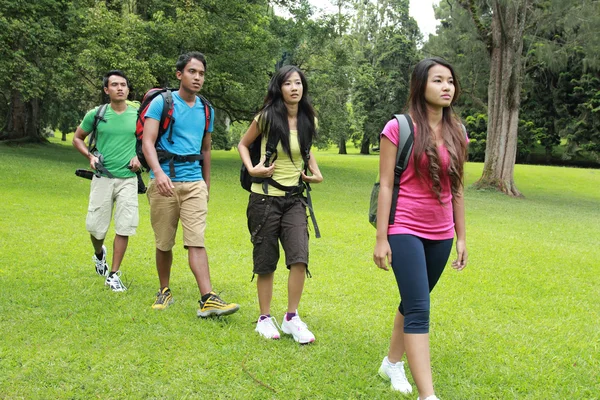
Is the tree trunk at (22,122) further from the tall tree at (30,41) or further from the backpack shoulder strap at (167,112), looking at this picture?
the backpack shoulder strap at (167,112)

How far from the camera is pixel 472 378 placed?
3.69 m

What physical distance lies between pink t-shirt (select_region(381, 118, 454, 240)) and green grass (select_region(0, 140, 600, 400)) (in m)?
1.07

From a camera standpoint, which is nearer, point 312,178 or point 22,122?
point 312,178

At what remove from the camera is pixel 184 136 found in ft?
14.9

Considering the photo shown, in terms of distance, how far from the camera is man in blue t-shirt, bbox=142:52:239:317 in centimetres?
440

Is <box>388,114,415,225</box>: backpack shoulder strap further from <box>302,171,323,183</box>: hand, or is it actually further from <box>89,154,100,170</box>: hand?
<box>89,154,100,170</box>: hand

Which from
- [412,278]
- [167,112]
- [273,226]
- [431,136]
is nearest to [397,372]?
[412,278]

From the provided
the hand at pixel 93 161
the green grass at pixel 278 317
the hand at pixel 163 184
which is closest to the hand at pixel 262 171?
the hand at pixel 163 184

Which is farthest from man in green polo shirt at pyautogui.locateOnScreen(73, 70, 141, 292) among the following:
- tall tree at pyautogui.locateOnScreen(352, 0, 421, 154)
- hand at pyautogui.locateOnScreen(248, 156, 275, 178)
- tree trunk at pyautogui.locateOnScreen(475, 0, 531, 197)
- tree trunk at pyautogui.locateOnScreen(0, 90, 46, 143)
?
tall tree at pyautogui.locateOnScreen(352, 0, 421, 154)

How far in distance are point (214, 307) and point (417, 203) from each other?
6.74ft

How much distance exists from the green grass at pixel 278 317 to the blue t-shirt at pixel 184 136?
120 centimetres

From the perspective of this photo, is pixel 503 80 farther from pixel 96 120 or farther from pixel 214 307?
pixel 214 307

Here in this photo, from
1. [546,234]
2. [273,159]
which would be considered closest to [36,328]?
[273,159]

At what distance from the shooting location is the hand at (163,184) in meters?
4.23
